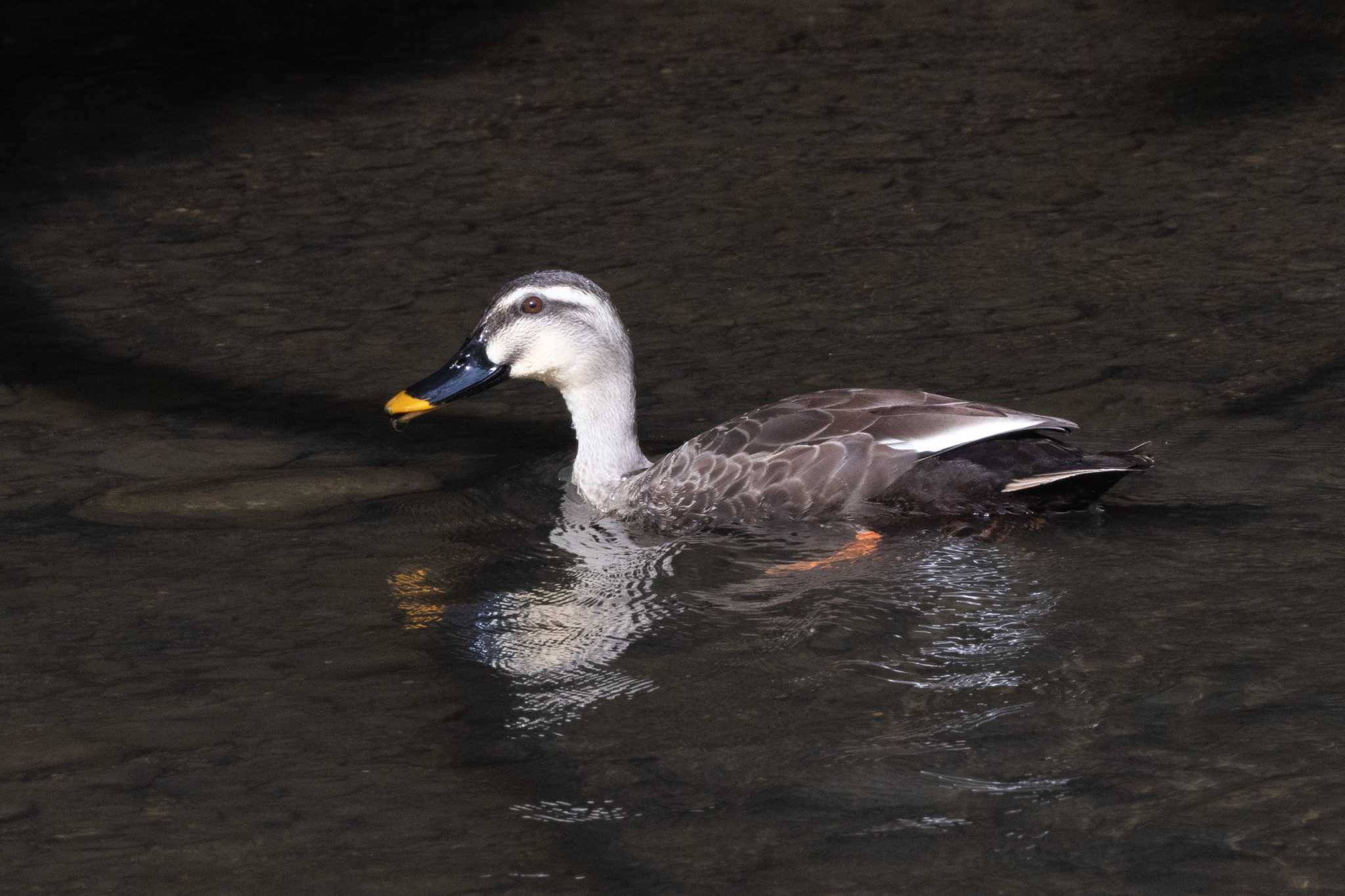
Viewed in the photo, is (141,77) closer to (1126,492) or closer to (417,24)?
(417,24)

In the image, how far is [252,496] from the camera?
707cm

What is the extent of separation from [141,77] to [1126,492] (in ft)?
30.1

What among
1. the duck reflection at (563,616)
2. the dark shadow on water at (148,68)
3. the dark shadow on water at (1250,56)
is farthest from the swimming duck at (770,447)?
the dark shadow on water at (1250,56)

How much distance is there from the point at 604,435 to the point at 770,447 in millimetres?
760

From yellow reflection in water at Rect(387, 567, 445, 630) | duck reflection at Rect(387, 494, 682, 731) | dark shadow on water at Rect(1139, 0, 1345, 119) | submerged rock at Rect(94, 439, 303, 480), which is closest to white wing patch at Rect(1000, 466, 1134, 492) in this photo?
duck reflection at Rect(387, 494, 682, 731)

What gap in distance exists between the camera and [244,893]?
14.3 ft

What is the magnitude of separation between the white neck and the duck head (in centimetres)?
4

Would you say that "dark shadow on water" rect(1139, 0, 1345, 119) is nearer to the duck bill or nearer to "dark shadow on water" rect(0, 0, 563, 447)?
"dark shadow on water" rect(0, 0, 563, 447)

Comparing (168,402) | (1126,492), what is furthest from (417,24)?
(1126,492)

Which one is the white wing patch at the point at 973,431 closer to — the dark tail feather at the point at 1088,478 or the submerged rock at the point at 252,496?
the dark tail feather at the point at 1088,478

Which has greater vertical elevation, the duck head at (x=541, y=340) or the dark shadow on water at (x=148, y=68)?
the dark shadow on water at (x=148, y=68)

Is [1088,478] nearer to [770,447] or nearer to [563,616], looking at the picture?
[770,447]

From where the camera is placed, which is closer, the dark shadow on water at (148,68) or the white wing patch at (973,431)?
the white wing patch at (973,431)

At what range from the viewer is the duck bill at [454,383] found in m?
7.02
